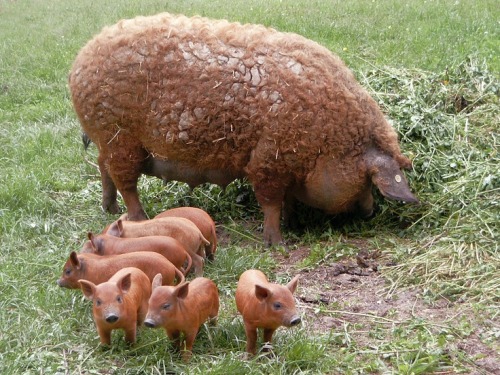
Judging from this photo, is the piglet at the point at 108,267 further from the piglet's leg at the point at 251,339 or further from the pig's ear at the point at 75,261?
the piglet's leg at the point at 251,339

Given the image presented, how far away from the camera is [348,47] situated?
11.1 m

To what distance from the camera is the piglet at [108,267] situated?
5105mm

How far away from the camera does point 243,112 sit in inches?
257

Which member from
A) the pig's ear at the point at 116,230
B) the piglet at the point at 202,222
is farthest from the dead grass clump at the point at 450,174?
the pig's ear at the point at 116,230

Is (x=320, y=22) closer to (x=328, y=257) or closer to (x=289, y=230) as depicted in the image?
(x=289, y=230)

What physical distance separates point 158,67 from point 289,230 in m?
1.86

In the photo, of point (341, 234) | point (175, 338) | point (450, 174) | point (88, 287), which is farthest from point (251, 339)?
point (450, 174)

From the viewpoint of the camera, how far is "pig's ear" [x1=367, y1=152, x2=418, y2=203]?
21.4 feet

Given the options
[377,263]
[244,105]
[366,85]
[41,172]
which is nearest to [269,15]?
[366,85]

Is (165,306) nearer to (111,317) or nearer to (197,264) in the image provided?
(111,317)

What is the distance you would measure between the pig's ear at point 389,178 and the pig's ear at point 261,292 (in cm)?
242

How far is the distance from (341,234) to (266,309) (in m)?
2.56

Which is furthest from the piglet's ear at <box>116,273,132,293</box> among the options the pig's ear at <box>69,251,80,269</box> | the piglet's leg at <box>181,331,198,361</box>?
the pig's ear at <box>69,251,80,269</box>

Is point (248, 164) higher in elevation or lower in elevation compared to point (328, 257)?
higher
